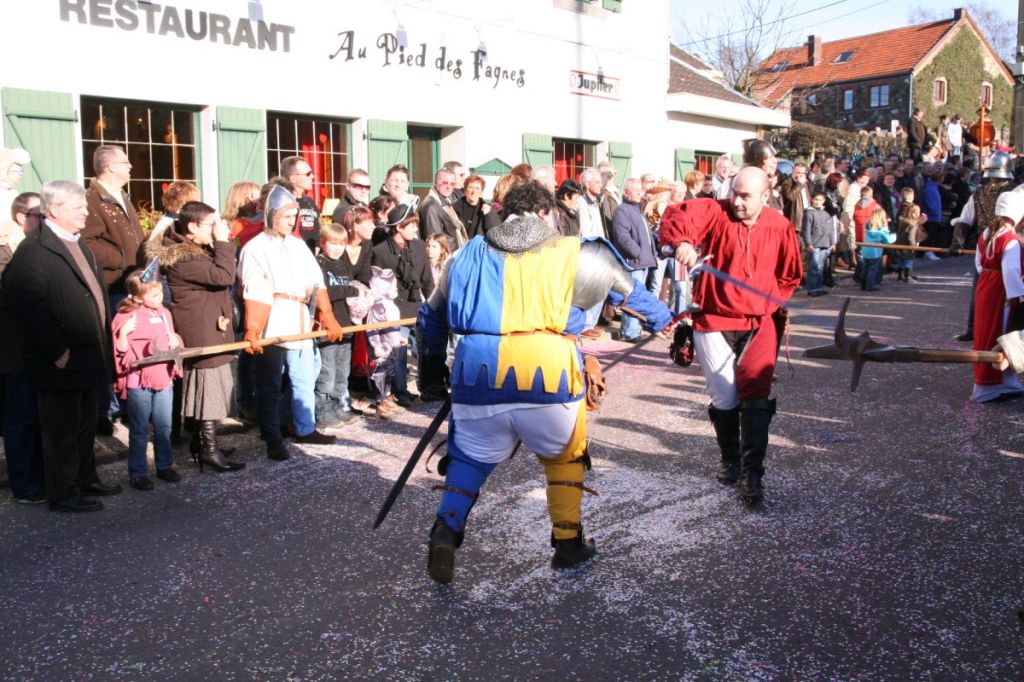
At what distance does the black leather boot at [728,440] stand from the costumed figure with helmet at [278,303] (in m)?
2.73

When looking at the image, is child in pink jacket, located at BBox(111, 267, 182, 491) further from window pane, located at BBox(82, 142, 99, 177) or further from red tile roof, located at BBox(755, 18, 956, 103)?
red tile roof, located at BBox(755, 18, 956, 103)

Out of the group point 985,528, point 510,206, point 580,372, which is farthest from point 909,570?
point 510,206

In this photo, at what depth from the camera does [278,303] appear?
263 inches

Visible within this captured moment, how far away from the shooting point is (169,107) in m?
11.1

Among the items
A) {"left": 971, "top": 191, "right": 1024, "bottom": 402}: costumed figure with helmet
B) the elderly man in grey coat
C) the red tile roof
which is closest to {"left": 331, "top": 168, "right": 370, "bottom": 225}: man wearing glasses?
the elderly man in grey coat

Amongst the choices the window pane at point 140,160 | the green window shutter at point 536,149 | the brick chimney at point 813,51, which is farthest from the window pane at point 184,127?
the brick chimney at point 813,51

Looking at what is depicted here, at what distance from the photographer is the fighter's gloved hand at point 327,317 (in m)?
Result: 6.94

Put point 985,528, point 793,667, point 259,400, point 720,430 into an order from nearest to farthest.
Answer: point 793,667, point 985,528, point 720,430, point 259,400

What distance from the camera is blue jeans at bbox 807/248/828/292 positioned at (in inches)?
604

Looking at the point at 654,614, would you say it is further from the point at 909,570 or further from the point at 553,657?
→ the point at 909,570

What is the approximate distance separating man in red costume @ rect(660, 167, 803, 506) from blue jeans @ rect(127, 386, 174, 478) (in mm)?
3161

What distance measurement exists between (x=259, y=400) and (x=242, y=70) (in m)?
6.07

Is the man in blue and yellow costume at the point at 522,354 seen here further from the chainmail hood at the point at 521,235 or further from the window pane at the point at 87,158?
the window pane at the point at 87,158

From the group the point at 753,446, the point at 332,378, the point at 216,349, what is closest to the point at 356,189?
the point at 332,378
